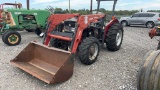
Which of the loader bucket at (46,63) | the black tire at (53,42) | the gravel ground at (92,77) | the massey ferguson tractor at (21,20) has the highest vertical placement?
the massey ferguson tractor at (21,20)

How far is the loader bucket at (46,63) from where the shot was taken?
4.01 meters

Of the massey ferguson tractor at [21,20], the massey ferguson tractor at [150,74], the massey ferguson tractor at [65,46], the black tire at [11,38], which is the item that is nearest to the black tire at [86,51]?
the massey ferguson tractor at [65,46]

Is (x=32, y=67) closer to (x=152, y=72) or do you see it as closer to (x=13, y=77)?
(x=13, y=77)

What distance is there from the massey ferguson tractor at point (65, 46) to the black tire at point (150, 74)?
1.60 meters

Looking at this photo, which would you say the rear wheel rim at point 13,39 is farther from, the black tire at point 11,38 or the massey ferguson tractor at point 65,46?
the massey ferguson tractor at point 65,46

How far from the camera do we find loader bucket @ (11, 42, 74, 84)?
4.01 meters

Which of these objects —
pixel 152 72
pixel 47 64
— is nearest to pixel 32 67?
pixel 47 64

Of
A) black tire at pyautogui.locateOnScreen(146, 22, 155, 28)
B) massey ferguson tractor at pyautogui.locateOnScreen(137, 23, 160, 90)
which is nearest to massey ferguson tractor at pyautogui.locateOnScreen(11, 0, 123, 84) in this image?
massey ferguson tractor at pyautogui.locateOnScreen(137, 23, 160, 90)

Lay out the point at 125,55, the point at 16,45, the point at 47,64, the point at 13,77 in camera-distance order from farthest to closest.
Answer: the point at 16,45 < the point at 125,55 < the point at 47,64 < the point at 13,77

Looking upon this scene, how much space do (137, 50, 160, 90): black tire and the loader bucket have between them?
1.60 metres

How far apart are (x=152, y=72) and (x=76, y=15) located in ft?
8.79

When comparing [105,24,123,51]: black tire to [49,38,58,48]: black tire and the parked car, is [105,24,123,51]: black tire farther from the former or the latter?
the parked car

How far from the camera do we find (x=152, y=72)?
2.89 m

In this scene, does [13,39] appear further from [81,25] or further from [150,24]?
[150,24]
